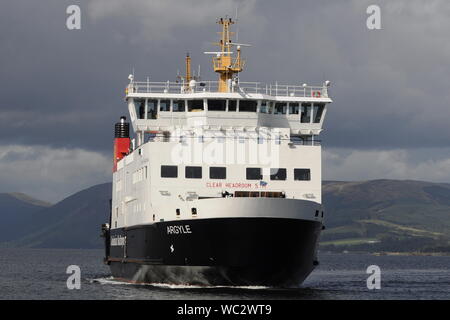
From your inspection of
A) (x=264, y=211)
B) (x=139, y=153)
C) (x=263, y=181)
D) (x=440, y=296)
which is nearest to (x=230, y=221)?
(x=264, y=211)

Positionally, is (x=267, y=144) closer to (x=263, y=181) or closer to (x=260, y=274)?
(x=263, y=181)

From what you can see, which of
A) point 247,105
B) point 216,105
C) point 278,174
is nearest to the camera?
point 278,174

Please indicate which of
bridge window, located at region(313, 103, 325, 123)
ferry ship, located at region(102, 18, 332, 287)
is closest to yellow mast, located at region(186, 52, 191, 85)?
ferry ship, located at region(102, 18, 332, 287)

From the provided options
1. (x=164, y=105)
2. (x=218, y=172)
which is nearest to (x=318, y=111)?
(x=218, y=172)

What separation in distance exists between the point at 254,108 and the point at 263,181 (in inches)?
196

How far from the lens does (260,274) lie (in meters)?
41.0

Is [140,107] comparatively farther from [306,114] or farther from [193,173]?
[306,114]

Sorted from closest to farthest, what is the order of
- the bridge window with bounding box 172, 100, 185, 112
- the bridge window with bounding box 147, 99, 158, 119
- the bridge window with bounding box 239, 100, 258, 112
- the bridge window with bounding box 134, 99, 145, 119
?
the bridge window with bounding box 239, 100, 258, 112, the bridge window with bounding box 172, 100, 185, 112, the bridge window with bounding box 147, 99, 158, 119, the bridge window with bounding box 134, 99, 145, 119

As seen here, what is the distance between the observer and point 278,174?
45156 millimetres

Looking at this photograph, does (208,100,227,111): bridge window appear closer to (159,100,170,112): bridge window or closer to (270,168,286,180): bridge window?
(159,100,170,112): bridge window

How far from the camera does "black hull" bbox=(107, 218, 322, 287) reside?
1590 inches

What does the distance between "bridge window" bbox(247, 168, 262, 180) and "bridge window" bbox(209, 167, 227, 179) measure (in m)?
1.22

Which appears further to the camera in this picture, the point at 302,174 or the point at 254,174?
the point at 302,174

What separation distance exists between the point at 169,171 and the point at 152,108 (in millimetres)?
5883
